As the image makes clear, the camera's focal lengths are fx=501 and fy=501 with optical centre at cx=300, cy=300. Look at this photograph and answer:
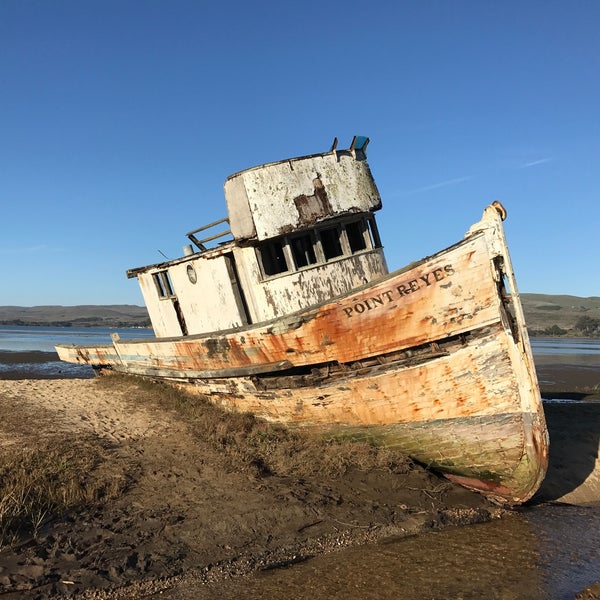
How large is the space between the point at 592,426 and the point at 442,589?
6.31 meters

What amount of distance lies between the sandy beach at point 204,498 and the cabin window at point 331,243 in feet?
9.61

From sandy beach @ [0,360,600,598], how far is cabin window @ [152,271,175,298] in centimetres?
234

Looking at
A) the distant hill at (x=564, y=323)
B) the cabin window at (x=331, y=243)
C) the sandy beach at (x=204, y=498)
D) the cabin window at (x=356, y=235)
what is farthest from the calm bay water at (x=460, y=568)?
the distant hill at (x=564, y=323)

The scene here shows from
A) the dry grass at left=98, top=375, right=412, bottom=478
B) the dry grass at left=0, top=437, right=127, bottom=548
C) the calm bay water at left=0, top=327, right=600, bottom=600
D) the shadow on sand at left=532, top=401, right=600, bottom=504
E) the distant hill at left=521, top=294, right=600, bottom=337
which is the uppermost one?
the dry grass at left=0, top=437, right=127, bottom=548

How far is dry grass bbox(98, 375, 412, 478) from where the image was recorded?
637 cm

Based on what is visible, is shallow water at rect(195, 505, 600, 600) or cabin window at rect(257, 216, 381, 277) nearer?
shallow water at rect(195, 505, 600, 600)

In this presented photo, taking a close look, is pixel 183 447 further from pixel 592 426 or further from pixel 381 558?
pixel 592 426

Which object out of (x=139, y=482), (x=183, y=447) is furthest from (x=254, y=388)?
(x=139, y=482)

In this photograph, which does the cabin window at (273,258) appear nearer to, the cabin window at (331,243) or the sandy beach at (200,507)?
the cabin window at (331,243)

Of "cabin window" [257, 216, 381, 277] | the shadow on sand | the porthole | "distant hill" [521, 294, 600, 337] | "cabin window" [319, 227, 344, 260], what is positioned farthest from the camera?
"distant hill" [521, 294, 600, 337]

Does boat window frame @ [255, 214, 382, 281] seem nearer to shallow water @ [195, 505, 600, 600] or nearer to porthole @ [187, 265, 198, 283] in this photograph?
porthole @ [187, 265, 198, 283]

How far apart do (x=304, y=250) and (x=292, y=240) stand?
25 centimetres

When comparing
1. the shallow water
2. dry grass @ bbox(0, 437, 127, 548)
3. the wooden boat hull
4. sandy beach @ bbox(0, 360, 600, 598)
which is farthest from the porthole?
the shallow water

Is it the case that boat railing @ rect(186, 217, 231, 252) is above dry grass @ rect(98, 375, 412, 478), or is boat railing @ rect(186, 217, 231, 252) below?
above
